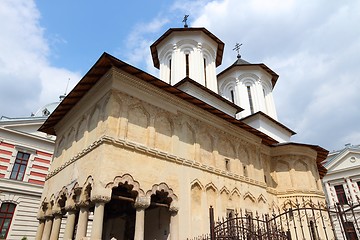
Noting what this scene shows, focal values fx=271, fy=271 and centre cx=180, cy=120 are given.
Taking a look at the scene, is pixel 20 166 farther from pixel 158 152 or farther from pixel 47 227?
pixel 158 152

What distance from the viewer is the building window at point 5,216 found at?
56.9 feet

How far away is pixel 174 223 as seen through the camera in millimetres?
10492

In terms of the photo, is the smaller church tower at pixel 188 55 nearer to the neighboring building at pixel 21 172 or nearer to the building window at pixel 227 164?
the building window at pixel 227 164

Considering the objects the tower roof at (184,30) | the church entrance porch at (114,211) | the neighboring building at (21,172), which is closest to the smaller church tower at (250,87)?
the tower roof at (184,30)

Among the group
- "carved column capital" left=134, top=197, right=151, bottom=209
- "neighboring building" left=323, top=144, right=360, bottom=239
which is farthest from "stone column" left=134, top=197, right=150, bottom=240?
"neighboring building" left=323, top=144, right=360, bottom=239

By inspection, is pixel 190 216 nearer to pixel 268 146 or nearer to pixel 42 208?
pixel 42 208

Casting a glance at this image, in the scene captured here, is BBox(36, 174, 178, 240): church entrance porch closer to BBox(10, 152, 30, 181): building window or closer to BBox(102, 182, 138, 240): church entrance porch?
BBox(102, 182, 138, 240): church entrance porch

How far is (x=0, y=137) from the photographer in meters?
19.1

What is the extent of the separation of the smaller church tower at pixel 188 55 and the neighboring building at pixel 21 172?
35.9 ft

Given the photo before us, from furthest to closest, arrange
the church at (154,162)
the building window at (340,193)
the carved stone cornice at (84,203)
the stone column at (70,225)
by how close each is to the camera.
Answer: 1. the building window at (340,193)
2. the stone column at (70,225)
3. the church at (154,162)
4. the carved stone cornice at (84,203)

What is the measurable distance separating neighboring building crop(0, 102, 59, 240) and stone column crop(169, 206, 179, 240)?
12828 mm

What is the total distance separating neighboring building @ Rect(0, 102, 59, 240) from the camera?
17922mm

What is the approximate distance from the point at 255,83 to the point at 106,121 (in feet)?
52.9

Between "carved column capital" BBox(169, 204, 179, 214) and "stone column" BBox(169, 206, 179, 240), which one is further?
"carved column capital" BBox(169, 204, 179, 214)
